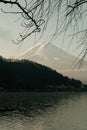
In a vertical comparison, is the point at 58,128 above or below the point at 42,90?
below

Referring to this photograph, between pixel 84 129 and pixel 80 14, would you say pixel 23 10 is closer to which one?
pixel 80 14

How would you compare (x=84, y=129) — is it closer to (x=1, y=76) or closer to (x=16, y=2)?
(x=16, y=2)

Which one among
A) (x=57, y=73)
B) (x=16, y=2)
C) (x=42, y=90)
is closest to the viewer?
(x=16, y=2)

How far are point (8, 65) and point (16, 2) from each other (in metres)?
146

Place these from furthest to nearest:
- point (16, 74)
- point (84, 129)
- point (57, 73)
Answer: point (57, 73), point (16, 74), point (84, 129)

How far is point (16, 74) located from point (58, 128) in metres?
104

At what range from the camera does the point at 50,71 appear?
16925 cm

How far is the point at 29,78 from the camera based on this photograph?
15538 centimetres

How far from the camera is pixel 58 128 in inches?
1907

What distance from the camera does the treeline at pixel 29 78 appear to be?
463 ft

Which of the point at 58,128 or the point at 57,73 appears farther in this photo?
the point at 57,73

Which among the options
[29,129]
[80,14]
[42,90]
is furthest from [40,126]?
[42,90]

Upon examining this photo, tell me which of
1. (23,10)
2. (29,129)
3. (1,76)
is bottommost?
(29,129)

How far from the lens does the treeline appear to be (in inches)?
5556
